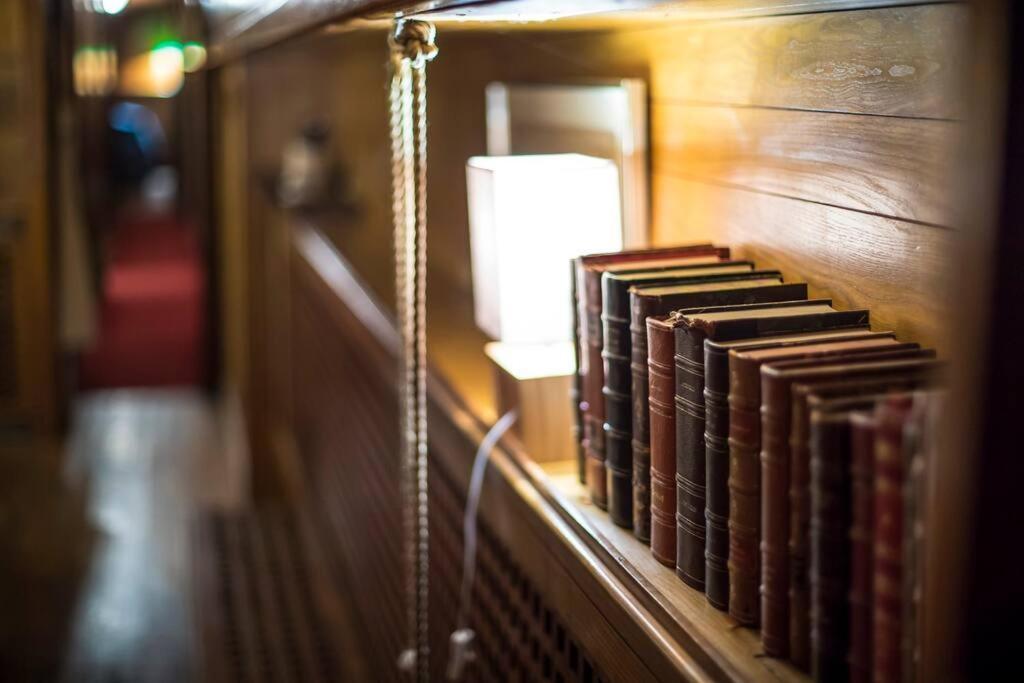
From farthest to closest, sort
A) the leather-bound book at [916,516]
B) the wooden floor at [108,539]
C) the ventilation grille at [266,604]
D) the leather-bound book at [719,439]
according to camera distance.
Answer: the wooden floor at [108,539] < the ventilation grille at [266,604] < the leather-bound book at [719,439] < the leather-bound book at [916,516]

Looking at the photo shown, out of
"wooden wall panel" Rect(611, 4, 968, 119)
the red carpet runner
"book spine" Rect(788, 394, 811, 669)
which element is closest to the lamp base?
"wooden wall panel" Rect(611, 4, 968, 119)

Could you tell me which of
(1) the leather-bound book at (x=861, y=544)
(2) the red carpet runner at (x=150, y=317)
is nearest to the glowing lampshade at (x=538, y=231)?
(1) the leather-bound book at (x=861, y=544)

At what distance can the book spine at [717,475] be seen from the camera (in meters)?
1.05

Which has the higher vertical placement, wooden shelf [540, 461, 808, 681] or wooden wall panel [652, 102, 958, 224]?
wooden wall panel [652, 102, 958, 224]

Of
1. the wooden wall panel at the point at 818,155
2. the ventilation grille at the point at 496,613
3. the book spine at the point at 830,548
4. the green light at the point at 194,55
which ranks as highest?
the green light at the point at 194,55

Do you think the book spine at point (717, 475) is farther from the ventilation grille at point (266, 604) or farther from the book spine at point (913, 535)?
the ventilation grille at point (266, 604)

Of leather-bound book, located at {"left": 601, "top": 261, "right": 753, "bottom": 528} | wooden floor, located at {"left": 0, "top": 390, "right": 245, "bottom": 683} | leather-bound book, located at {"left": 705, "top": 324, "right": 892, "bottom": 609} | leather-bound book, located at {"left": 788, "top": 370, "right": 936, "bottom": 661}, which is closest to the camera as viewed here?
leather-bound book, located at {"left": 788, "top": 370, "right": 936, "bottom": 661}

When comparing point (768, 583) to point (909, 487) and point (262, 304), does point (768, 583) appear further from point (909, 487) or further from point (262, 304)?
point (262, 304)

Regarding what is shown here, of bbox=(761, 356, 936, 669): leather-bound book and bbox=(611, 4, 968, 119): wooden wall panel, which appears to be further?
bbox=(611, 4, 968, 119): wooden wall panel

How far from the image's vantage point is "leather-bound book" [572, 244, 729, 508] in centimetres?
137

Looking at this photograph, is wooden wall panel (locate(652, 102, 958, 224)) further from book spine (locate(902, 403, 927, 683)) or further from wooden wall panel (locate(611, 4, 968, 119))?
book spine (locate(902, 403, 927, 683))

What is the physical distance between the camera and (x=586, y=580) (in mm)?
1309

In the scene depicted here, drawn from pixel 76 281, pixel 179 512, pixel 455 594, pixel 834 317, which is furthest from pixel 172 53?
pixel 834 317

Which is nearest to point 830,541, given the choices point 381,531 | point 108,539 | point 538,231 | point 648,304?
point 648,304
